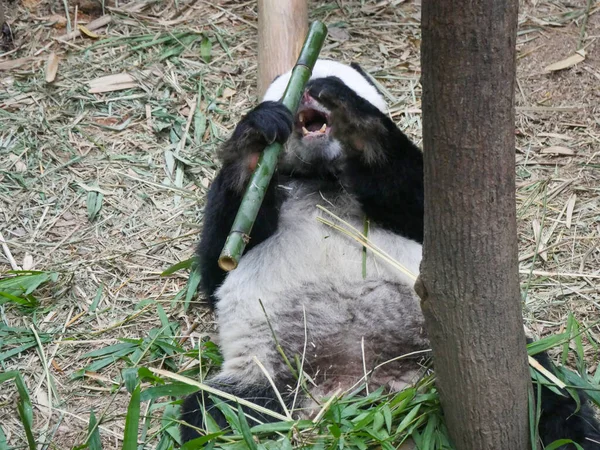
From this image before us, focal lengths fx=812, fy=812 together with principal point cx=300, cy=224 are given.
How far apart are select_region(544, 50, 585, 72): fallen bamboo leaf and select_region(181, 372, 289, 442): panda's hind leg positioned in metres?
3.18

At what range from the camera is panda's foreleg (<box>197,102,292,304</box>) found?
326cm

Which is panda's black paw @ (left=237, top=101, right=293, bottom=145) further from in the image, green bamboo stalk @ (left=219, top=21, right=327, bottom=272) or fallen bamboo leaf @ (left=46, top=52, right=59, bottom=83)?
fallen bamboo leaf @ (left=46, top=52, right=59, bottom=83)

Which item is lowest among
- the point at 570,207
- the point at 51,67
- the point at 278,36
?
the point at 570,207

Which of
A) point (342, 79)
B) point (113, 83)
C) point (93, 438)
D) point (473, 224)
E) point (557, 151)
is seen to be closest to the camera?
point (473, 224)

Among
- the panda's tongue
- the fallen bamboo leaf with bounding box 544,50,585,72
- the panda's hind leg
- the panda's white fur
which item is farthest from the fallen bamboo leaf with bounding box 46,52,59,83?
the fallen bamboo leaf with bounding box 544,50,585,72

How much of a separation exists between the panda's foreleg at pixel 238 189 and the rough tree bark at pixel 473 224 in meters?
0.98

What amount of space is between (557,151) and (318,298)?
217 cm

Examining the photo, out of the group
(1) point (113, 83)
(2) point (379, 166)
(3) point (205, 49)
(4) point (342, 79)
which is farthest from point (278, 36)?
(2) point (379, 166)

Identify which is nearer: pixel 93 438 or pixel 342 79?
pixel 93 438

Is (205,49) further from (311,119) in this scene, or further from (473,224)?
(473,224)

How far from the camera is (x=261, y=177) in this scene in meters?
3.19

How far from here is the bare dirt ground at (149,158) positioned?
404 centimetres

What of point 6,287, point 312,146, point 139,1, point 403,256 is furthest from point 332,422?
point 139,1

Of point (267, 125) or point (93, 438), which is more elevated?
point (267, 125)
